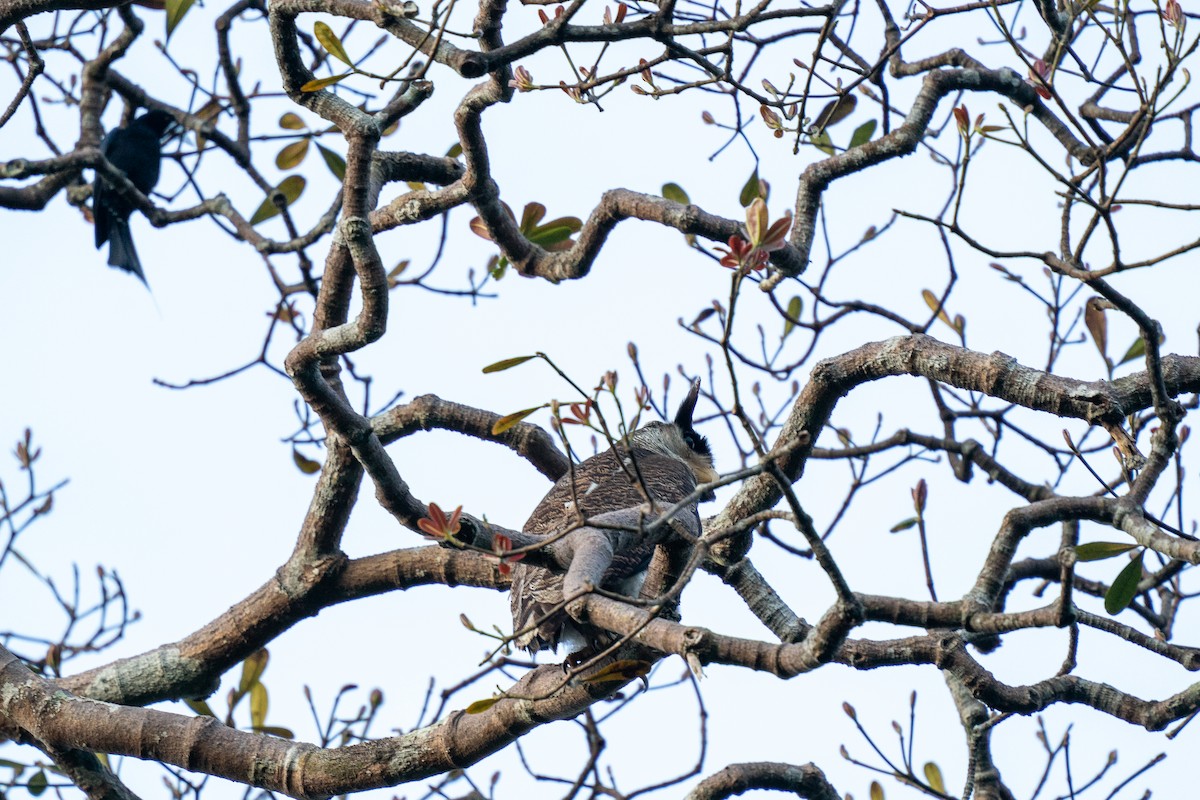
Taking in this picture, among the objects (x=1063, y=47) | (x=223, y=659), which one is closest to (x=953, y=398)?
(x=1063, y=47)

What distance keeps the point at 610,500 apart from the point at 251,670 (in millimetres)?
1370

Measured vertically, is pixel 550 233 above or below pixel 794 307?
below

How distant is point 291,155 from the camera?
16.0 feet

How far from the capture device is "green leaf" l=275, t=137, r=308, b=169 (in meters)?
4.88

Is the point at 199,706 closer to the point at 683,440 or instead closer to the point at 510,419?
the point at 510,419

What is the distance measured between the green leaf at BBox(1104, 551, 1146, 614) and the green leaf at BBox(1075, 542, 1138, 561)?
9 cm

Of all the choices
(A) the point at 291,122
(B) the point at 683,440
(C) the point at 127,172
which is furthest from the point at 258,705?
(C) the point at 127,172

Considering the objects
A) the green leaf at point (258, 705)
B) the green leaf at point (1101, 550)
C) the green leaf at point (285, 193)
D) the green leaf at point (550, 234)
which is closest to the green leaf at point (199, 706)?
the green leaf at point (258, 705)

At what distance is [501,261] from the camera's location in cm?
421

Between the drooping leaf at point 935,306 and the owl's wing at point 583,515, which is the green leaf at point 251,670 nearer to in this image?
the owl's wing at point 583,515

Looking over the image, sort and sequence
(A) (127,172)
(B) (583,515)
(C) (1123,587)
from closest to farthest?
(B) (583,515) → (C) (1123,587) → (A) (127,172)

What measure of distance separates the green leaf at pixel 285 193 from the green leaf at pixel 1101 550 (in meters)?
3.33

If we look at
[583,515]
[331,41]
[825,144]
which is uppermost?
[825,144]

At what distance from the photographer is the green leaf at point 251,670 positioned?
13.2ft
